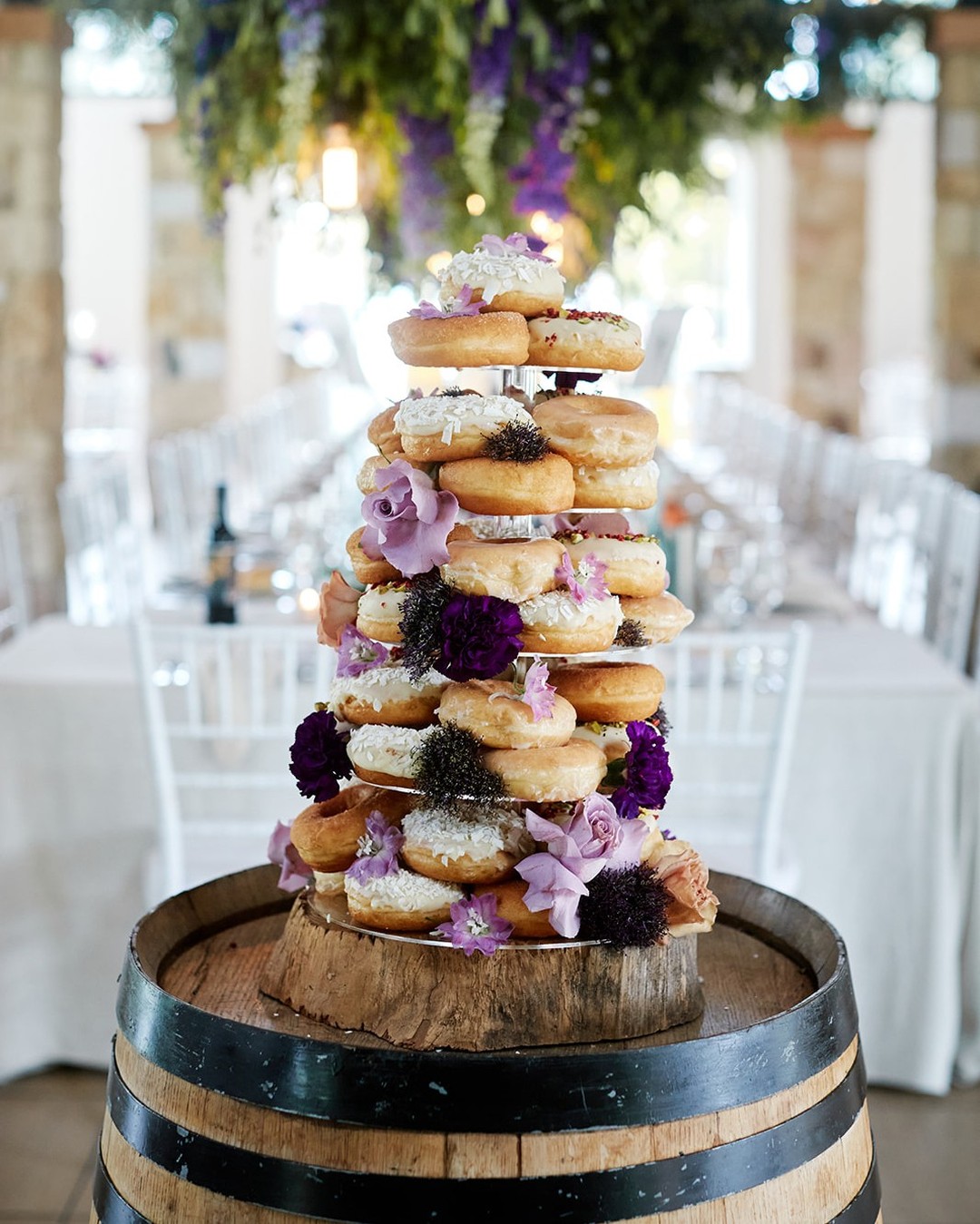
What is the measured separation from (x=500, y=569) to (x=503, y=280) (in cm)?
27

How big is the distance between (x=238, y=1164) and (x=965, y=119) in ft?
18.8

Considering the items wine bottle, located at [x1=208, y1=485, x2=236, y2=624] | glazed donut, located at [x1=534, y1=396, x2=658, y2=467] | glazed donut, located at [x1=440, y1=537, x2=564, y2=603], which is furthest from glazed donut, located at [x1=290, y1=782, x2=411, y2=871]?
wine bottle, located at [x1=208, y1=485, x2=236, y2=624]

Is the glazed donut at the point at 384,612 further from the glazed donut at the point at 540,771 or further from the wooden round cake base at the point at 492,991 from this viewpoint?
the wooden round cake base at the point at 492,991

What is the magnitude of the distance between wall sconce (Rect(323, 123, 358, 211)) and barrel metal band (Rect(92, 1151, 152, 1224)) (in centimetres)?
348

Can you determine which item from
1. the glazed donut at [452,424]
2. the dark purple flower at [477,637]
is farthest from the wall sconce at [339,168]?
the dark purple flower at [477,637]

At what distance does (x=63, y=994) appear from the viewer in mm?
3074

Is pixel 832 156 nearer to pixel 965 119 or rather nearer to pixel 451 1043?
pixel 965 119

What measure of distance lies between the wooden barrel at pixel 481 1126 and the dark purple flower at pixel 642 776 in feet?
0.65

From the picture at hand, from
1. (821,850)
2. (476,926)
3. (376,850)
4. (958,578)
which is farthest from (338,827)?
(958,578)

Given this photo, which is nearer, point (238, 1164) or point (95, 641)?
point (238, 1164)

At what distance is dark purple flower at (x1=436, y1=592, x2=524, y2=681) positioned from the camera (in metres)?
1.34

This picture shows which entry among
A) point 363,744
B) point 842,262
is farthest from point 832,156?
point 363,744

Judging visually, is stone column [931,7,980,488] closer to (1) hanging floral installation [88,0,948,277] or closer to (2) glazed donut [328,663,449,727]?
(1) hanging floral installation [88,0,948,277]

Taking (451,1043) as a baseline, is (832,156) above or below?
above
